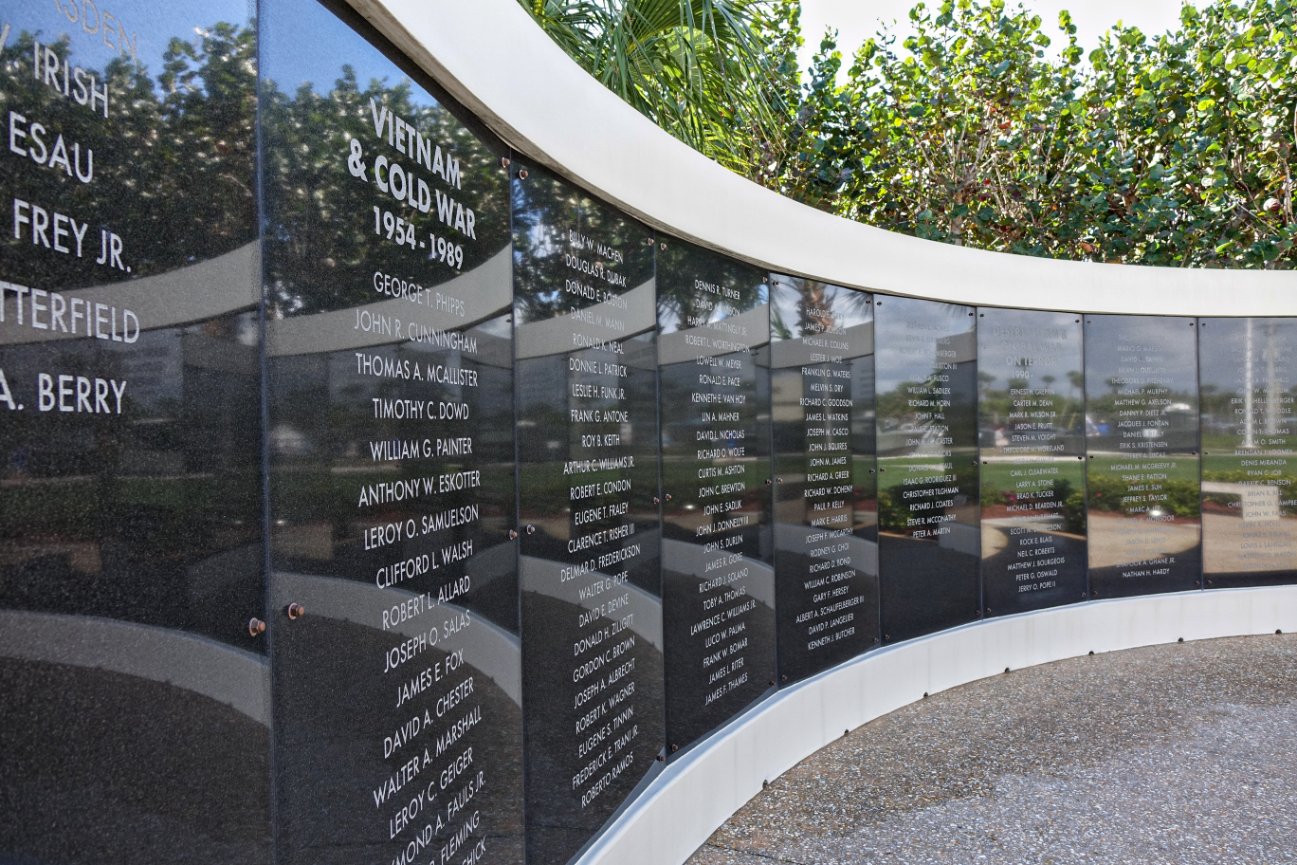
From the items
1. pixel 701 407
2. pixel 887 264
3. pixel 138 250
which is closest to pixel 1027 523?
pixel 887 264

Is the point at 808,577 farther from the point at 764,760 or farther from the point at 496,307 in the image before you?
the point at 496,307

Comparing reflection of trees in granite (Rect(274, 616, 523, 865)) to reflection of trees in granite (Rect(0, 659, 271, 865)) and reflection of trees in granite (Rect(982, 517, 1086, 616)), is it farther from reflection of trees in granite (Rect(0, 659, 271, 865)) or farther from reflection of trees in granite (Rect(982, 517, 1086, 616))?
reflection of trees in granite (Rect(982, 517, 1086, 616))

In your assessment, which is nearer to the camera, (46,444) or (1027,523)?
(46,444)

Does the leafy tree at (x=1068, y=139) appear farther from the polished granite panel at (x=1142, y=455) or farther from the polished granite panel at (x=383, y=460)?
the polished granite panel at (x=383, y=460)

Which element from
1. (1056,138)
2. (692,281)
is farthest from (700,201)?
(1056,138)

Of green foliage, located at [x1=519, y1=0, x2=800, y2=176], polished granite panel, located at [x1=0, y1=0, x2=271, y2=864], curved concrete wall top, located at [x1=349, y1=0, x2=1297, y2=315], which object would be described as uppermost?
green foliage, located at [x1=519, y1=0, x2=800, y2=176]

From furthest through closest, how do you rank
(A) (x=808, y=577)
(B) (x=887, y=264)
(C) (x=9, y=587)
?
(B) (x=887, y=264), (A) (x=808, y=577), (C) (x=9, y=587)

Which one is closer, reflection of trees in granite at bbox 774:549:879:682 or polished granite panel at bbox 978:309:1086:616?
reflection of trees in granite at bbox 774:549:879:682

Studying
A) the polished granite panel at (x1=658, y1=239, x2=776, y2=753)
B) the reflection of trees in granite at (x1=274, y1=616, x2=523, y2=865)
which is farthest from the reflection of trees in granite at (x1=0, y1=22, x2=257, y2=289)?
the polished granite panel at (x1=658, y1=239, x2=776, y2=753)

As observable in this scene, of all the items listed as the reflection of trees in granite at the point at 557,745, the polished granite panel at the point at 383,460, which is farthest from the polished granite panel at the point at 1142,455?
the polished granite panel at the point at 383,460

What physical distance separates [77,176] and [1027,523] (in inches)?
241

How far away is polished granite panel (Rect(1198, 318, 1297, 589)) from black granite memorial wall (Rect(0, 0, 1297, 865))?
14.9 feet

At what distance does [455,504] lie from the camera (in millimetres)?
2055

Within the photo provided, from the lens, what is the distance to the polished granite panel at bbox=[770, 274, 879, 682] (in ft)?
14.4
